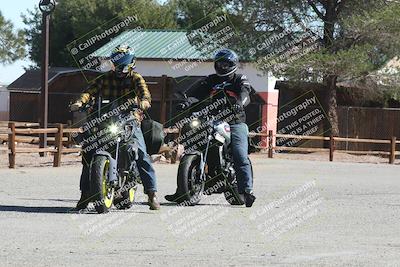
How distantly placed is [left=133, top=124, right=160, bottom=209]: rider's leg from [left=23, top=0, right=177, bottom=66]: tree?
56058 mm

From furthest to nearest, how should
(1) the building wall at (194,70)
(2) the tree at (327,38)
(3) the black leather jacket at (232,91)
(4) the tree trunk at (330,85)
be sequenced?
(1) the building wall at (194,70)
(4) the tree trunk at (330,85)
(2) the tree at (327,38)
(3) the black leather jacket at (232,91)

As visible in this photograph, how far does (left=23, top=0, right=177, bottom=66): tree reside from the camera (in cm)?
7038

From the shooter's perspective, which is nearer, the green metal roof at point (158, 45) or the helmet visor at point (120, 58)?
the helmet visor at point (120, 58)

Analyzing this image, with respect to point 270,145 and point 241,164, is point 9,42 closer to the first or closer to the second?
point 270,145

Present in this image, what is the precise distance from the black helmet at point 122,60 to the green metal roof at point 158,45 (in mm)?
33922

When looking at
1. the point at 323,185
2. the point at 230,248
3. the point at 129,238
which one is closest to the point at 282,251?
the point at 230,248

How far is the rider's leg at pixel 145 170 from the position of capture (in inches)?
475

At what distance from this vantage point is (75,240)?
926 cm

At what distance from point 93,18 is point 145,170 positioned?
60591 millimetres

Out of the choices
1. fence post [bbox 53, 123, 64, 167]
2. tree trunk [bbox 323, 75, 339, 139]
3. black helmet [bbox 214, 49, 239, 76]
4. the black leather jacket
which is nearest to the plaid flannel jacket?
the black leather jacket

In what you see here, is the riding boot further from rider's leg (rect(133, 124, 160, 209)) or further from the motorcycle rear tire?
the motorcycle rear tire

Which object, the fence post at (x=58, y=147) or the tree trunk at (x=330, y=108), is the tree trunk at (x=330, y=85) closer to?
the tree trunk at (x=330, y=108)

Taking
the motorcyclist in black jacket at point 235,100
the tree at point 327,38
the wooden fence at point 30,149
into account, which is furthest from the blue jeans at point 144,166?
the tree at point 327,38

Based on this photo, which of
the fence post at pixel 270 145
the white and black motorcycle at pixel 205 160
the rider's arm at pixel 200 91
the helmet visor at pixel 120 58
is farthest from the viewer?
the fence post at pixel 270 145
